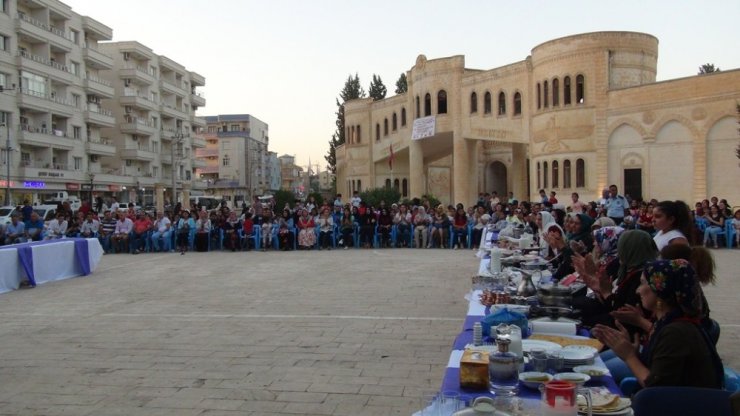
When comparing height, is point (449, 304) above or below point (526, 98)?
below

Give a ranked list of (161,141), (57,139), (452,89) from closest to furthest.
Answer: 1. (452,89)
2. (57,139)
3. (161,141)

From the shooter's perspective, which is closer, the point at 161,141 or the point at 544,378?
the point at 544,378

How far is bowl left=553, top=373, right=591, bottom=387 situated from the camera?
2.82 m

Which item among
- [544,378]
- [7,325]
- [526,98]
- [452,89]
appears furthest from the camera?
[452,89]

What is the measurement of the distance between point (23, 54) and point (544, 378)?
142 ft

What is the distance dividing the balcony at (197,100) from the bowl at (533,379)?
65.7m

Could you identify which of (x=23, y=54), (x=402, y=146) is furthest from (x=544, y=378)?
(x=23, y=54)

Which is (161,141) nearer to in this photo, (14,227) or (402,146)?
(402,146)

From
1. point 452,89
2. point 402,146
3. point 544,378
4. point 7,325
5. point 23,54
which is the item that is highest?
point 23,54

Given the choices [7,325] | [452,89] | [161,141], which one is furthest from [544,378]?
[161,141]

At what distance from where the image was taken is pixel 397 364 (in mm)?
5609

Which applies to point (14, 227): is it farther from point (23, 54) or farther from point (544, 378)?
point (23, 54)

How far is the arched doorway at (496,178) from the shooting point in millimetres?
46750

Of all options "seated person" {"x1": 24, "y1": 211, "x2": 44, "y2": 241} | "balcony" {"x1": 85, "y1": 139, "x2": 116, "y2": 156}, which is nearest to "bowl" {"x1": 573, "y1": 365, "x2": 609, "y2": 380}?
"seated person" {"x1": 24, "y1": 211, "x2": 44, "y2": 241}
